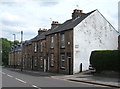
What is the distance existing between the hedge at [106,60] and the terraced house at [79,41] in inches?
201

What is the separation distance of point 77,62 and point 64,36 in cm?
446

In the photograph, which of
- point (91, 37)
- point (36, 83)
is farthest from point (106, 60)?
point (91, 37)

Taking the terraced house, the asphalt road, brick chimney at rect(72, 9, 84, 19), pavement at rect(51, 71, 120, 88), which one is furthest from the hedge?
brick chimney at rect(72, 9, 84, 19)

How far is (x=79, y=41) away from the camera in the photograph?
1272 inches

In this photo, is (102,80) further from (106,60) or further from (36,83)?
(36,83)

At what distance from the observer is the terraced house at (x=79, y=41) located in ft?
105

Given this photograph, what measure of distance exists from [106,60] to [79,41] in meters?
7.80

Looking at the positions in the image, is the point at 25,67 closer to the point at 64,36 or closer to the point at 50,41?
the point at 50,41

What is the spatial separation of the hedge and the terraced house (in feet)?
16.7

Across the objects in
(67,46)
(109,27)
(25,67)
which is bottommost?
(25,67)

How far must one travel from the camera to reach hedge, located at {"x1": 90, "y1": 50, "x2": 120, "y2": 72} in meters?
24.1

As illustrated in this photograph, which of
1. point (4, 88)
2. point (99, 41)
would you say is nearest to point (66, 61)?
point (99, 41)

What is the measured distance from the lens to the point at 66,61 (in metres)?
32.9

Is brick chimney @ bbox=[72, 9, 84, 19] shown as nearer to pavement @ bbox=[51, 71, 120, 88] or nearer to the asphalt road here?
pavement @ bbox=[51, 71, 120, 88]
